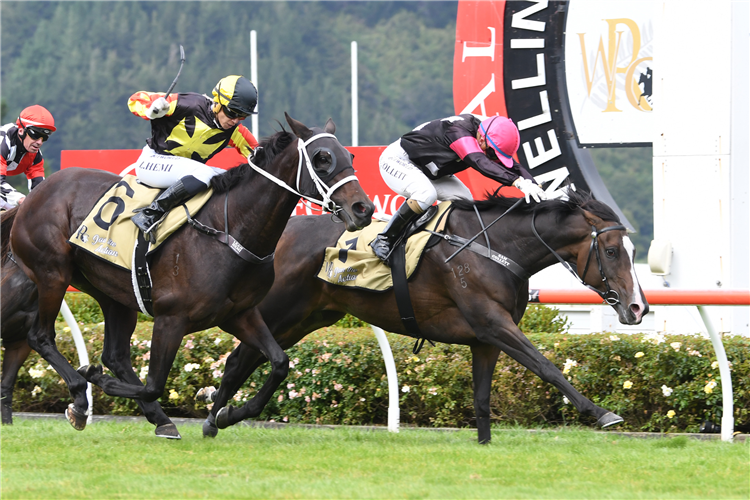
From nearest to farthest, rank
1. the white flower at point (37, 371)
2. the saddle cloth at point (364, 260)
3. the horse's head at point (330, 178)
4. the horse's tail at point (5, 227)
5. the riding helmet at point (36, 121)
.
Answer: the horse's head at point (330, 178), the saddle cloth at point (364, 260), the horse's tail at point (5, 227), the riding helmet at point (36, 121), the white flower at point (37, 371)

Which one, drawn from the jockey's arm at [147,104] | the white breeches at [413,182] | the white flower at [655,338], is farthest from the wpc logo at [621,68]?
the jockey's arm at [147,104]

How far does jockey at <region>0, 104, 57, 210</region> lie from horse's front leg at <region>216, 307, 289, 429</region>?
2022 millimetres

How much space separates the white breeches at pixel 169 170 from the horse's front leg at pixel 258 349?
0.76m

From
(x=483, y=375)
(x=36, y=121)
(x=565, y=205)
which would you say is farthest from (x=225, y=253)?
(x=36, y=121)

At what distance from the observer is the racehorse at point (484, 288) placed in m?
5.01

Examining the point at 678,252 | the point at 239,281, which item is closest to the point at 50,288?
the point at 239,281

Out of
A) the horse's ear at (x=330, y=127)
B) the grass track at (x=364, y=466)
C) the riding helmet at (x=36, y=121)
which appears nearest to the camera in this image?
the grass track at (x=364, y=466)

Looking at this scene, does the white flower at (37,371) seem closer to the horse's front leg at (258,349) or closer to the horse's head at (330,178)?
the horse's front leg at (258,349)

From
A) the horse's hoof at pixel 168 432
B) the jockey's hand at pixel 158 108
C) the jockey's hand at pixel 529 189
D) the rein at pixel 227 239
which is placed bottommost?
the horse's hoof at pixel 168 432

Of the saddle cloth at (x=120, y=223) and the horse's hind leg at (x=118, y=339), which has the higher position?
the saddle cloth at (x=120, y=223)

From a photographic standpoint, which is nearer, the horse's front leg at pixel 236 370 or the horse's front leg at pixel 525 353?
the horse's front leg at pixel 525 353

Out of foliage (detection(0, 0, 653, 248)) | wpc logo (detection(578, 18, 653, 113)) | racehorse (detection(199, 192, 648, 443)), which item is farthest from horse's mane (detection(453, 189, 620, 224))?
foliage (detection(0, 0, 653, 248))

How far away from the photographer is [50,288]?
5438mm

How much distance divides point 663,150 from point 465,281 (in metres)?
3.14
